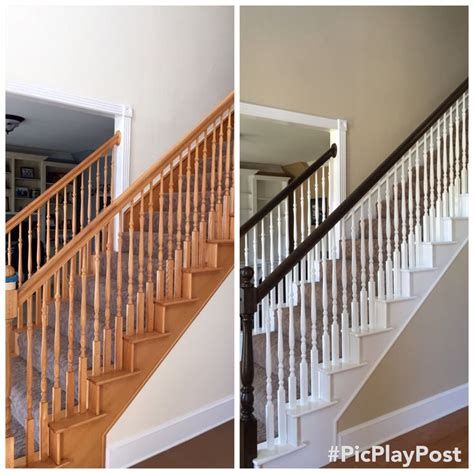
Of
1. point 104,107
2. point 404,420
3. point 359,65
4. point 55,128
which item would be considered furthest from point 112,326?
point 359,65

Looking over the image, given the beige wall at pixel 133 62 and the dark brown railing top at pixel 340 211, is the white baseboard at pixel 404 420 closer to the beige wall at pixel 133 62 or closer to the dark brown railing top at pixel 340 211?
the dark brown railing top at pixel 340 211

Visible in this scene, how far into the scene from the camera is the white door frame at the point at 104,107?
6.64 ft

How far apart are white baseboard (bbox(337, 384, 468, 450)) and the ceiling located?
1.12 meters

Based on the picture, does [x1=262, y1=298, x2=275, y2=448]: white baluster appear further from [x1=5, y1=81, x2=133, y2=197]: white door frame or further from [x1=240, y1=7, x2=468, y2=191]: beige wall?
[x1=5, y1=81, x2=133, y2=197]: white door frame

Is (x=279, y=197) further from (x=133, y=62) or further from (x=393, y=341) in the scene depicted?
(x=133, y=62)

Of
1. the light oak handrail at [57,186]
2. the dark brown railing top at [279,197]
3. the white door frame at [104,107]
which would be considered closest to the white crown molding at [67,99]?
the white door frame at [104,107]

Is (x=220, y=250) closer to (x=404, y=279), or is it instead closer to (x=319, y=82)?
(x=404, y=279)

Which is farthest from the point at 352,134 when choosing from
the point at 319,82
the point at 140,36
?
the point at 140,36

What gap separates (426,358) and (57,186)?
2.00 meters

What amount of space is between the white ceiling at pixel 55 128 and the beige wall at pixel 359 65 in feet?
3.36

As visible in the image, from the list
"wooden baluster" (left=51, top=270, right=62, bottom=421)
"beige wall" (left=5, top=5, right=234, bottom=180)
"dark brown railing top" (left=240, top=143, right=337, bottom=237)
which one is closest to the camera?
"dark brown railing top" (left=240, top=143, right=337, bottom=237)

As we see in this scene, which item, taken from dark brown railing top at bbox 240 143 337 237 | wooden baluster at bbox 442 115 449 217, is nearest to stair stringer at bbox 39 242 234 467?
dark brown railing top at bbox 240 143 337 237

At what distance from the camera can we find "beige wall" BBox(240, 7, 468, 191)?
1.50m

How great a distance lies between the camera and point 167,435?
5.56 ft
